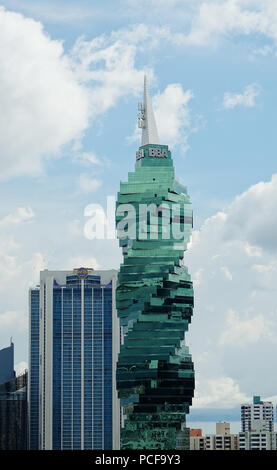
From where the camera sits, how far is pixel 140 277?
494ft

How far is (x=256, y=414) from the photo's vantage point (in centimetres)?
18825

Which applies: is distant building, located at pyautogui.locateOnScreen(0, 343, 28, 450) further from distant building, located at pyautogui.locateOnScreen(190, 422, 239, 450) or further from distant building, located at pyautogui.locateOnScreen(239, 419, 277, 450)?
distant building, located at pyautogui.locateOnScreen(239, 419, 277, 450)

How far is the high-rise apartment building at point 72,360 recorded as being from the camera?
639 ft

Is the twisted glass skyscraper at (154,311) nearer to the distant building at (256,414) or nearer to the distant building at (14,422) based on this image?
the distant building at (256,414)

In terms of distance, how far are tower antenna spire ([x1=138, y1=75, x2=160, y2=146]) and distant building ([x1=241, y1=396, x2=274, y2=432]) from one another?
188 feet

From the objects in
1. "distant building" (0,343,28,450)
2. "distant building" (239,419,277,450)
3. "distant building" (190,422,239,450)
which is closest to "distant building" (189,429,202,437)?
"distant building" (190,422,239,450)

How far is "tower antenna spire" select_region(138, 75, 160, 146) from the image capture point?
153500mm

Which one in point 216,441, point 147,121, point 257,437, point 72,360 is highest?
point 147,121

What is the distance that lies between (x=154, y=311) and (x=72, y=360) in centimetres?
5179

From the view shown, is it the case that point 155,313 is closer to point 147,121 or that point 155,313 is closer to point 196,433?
point 147,121

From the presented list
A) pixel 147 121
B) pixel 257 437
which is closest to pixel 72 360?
pixel 257 437
